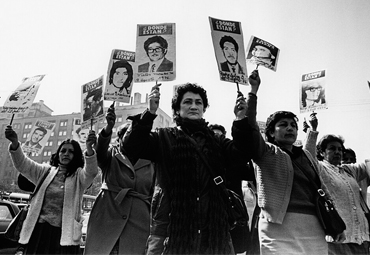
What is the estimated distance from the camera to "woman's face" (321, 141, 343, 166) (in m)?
4.26

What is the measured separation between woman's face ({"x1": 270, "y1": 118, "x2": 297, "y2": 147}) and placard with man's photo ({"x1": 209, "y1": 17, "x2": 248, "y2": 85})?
1.88 feet

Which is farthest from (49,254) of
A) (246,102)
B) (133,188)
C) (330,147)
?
(330,147)

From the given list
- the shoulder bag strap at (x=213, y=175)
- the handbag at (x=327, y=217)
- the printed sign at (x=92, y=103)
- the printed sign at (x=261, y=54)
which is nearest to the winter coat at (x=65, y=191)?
the printed sign at (x=92, y=103)

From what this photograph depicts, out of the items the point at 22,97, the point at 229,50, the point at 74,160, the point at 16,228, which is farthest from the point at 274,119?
the point at 22,97

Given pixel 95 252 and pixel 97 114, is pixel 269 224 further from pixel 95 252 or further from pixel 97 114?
pixel 97 114

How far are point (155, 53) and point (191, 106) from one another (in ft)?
3.78

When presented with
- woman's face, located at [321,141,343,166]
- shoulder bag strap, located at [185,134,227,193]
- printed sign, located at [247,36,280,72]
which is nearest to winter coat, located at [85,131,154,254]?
shoulder bag strap, located at [185,134,227,193]

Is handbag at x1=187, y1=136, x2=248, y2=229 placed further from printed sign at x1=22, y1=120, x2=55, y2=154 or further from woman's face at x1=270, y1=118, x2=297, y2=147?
printed sign at x1=22, y1=120, x2=55, y2=154

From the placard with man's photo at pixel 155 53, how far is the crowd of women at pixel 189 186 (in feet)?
1.94

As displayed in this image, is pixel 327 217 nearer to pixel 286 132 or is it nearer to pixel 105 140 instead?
pixel 286 132

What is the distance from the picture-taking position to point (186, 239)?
81.5 inches

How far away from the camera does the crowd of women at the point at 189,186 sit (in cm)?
218

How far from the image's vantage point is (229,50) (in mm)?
3307

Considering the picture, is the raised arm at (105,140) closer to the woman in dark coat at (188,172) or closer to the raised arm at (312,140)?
the woman in dark coat at (188,172)
